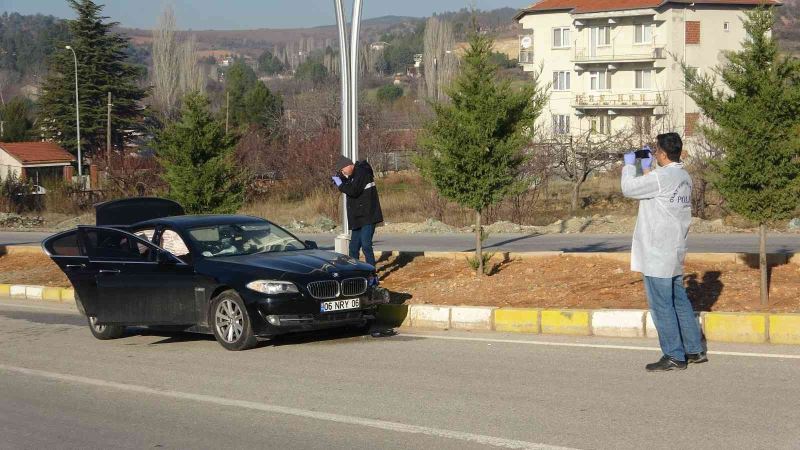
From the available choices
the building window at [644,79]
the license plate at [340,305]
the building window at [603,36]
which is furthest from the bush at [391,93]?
the license plate at [340,305]

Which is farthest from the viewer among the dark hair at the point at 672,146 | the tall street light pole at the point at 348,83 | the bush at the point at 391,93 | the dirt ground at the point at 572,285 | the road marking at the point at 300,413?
the bush at the point at 391,93

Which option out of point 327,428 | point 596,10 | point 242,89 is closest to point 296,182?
point 596,10

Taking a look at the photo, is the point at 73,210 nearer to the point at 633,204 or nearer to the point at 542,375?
the point at 633,204

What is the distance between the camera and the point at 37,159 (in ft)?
227

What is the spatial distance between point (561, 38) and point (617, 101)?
27.3 ft

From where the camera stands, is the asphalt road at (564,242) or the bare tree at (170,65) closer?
the asphalt road at (564,242)

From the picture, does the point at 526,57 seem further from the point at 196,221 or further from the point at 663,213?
the point at 663,213

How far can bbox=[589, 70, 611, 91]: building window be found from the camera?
69.9 metres

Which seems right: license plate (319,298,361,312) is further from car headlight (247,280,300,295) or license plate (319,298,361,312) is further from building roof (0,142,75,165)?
building roof (0,142,75,165)

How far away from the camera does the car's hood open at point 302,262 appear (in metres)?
11.2

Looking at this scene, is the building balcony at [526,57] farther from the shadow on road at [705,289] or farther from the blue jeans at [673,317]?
the blue jeans at [673,317]

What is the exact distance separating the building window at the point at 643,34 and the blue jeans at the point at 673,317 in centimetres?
6162

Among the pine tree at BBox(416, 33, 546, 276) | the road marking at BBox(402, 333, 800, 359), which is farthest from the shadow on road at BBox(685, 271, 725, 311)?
the pine tree at BBox(416, 33, 546, 276)

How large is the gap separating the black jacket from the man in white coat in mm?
5811
